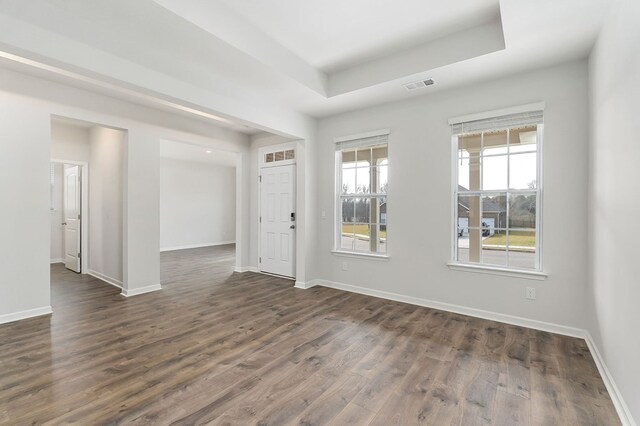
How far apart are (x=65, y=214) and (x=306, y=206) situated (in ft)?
17.7

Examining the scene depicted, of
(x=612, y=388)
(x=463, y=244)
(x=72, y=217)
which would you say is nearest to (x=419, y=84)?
(x=463, y=244)

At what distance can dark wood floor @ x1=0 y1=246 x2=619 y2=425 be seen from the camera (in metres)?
1.88

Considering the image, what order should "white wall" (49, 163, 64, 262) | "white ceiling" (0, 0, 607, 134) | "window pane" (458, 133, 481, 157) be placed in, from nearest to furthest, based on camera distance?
"white ceiling" (0, 0, 607, 134), "window pane" (458, 133, 481, 157), "white wall" (49, 163, 64, 262)

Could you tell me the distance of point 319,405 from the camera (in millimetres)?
1954

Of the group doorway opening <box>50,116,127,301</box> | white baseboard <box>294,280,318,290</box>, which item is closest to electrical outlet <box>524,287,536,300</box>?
white baseboard <box>294,280,318,290</box>

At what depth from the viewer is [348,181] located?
478cm

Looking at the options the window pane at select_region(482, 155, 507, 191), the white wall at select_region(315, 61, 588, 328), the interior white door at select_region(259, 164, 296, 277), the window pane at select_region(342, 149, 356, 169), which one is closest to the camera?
the white wall at select_region(315, 61, 588, 328)

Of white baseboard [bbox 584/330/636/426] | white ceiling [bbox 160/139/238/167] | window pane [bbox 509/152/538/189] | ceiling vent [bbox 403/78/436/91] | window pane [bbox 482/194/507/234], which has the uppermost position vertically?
white ceiling [bbox 160/139/238/167]

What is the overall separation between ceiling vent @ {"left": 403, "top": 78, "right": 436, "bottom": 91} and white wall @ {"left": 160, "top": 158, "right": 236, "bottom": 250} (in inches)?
311

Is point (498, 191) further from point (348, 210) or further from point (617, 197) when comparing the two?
point (348, 210)

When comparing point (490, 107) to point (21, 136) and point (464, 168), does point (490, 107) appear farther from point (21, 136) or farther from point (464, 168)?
point (21, 136)

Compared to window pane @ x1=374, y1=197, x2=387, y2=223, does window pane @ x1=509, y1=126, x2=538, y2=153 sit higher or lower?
higher

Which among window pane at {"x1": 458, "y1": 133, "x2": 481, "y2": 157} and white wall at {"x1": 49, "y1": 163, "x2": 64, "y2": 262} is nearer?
window pane at {"x1": 458, "y1": 133, "x2": 481, "y2": 157}

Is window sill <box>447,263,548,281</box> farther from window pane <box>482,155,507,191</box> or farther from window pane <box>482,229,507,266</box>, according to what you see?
window pane <box>482,155,507,191</box>
